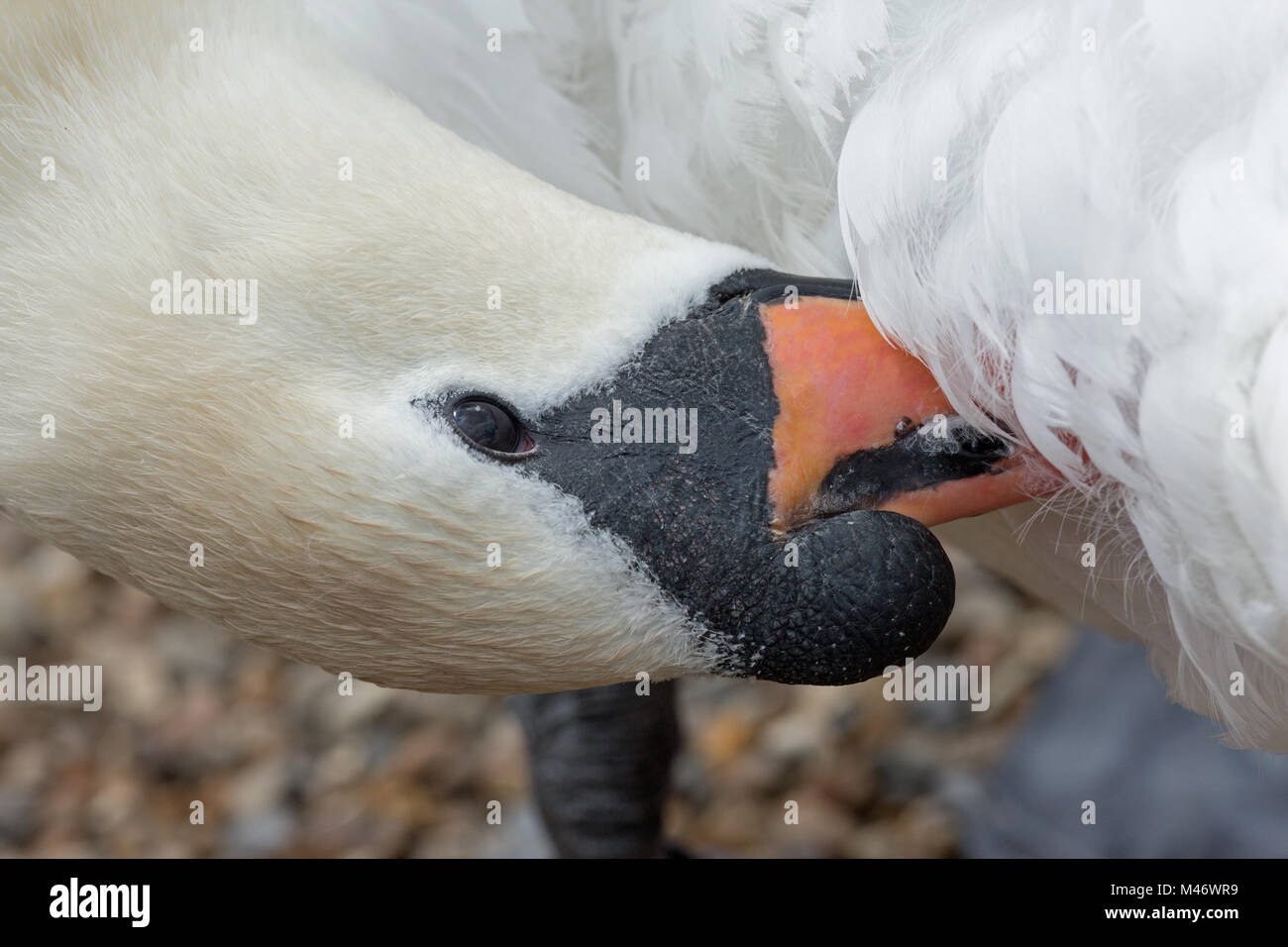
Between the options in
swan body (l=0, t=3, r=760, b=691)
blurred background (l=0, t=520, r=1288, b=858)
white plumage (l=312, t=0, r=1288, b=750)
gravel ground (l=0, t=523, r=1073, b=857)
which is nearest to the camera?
Answer: white plumage (l=312, t=0, r=1288, b=750)

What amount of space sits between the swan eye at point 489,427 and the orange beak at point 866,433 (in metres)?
0.27

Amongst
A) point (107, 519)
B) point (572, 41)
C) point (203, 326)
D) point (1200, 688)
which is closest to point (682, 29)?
point (572, 41)

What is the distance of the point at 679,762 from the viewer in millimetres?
3328

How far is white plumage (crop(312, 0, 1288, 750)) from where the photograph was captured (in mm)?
1206

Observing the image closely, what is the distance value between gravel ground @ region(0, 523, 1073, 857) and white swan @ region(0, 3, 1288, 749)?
1771mm

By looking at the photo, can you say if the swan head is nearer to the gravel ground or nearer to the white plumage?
the white plumage

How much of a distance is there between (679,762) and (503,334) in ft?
7.00

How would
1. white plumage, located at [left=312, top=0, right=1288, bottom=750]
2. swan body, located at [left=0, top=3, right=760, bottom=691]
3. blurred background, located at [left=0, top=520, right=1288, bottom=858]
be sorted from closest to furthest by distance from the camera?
white plumage, located at [left=312, top=0, right=1288, bottom=750] → swan body, located at [left=0, top=3, right=760, bottom=691] → blurred background, located at [left=0, top=520, right=1288, bottom=858]

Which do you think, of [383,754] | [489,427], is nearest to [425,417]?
[489,427]

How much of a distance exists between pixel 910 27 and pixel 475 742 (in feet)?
8.19

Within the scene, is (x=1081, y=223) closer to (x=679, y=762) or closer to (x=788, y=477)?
(x=788, y=477)

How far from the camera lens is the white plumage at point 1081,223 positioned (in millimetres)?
1206

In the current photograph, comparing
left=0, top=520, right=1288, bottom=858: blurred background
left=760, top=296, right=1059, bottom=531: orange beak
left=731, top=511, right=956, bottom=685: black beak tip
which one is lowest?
left=0, top=520, right=1288, bottom=858: blurred background

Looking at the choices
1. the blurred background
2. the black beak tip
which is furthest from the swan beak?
the blurred background
